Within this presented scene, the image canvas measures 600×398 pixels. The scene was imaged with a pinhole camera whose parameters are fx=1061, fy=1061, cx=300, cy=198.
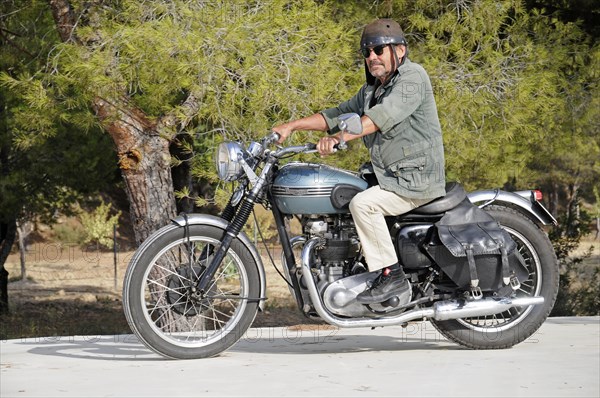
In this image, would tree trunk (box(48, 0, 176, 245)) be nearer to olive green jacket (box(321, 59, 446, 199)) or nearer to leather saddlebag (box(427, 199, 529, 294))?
olive green jacket (box(321, 59, 446, 199))

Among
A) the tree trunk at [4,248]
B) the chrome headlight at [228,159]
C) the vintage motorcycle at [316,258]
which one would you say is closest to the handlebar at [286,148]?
the vintage motorcycle at [316,258]

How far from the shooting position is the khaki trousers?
5766 mm

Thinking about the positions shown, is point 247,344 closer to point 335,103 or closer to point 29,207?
point 335,103

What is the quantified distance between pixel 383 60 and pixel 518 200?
48.9 inches

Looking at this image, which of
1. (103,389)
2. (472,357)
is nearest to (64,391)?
(103,389)

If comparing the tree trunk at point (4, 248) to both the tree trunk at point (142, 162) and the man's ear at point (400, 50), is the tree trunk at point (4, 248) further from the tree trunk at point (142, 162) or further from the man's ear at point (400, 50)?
the man's ear at point (400, 50)

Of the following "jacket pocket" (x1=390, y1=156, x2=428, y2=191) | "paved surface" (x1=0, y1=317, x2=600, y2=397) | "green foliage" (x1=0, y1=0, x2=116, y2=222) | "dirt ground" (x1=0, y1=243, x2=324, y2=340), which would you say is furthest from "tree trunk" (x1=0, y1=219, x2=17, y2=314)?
"jacket pocket" (x1=390, y1=156, x2=428, y2=191)

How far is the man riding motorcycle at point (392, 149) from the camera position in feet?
19.0

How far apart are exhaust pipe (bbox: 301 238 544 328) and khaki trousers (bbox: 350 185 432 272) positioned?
0.92 ft

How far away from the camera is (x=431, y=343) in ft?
22.0

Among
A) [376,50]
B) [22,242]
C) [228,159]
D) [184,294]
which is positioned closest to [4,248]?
[22,242]

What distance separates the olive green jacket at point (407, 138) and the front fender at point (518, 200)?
1.64 feet

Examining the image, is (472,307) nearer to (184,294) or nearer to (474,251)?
(474,251)

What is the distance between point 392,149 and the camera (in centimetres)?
592
